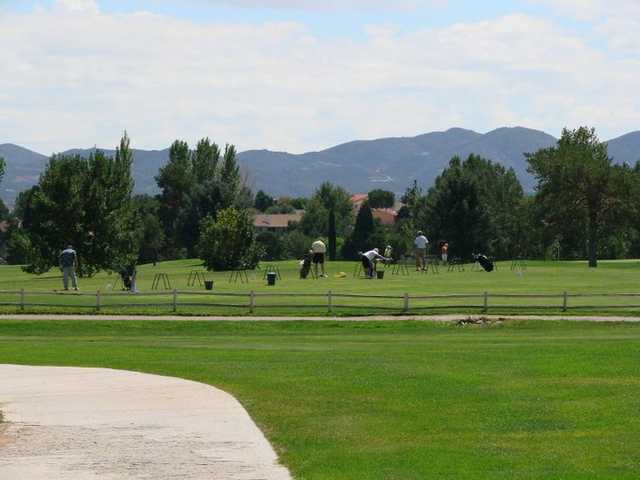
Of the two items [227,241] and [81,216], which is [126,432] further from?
[227,241]

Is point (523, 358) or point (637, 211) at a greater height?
point (637, 211)

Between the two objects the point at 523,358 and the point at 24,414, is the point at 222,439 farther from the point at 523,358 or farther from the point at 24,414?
the point at 523,358

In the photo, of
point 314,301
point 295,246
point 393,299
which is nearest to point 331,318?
point 393,299

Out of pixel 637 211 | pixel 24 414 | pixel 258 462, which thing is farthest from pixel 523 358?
pixel 637 211

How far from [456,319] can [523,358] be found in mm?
15131

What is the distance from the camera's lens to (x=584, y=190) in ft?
283

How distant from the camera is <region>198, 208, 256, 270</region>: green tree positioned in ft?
259

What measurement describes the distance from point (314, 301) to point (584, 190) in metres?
45.5

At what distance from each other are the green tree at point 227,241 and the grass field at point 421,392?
4299cm

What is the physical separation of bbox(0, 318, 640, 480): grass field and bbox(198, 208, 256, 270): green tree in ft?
141

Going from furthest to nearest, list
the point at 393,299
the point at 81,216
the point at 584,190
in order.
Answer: the point at 584,190 → the point at 81,216 → the point at 393,299

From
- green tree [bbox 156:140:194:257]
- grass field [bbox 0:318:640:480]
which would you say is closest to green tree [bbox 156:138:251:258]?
green tree [bbox 156:140:194:257]

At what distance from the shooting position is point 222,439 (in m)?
14.6

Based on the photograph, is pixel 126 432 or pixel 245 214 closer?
pixel 126 432
